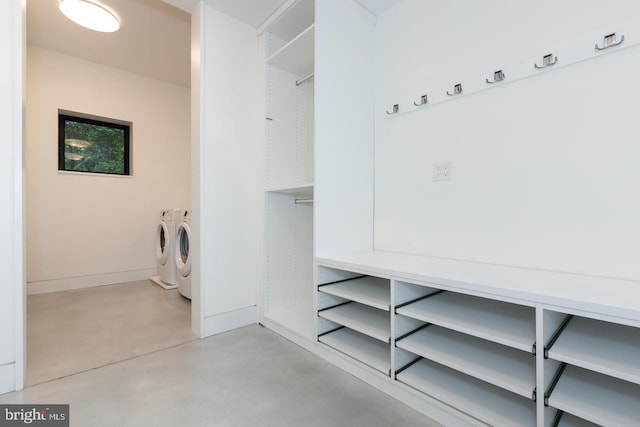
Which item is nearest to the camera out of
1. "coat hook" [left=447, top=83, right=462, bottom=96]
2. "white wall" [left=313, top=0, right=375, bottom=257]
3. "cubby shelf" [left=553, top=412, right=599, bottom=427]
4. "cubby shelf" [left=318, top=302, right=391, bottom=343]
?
"cubby shelf" [left=553, top=412, right=599, bottom=427]

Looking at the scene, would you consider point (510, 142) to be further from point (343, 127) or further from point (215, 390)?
point (215, 390)

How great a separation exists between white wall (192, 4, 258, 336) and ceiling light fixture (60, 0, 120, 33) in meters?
0.97

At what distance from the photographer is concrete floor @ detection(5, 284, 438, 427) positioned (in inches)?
49.9

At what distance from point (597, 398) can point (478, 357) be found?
1.23 ft

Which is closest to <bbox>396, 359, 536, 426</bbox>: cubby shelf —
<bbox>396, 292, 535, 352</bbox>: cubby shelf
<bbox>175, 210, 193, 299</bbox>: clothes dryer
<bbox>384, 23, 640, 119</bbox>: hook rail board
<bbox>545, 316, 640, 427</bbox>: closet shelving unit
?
<bbox>545, 316, 640, 427</bbox>: closet shelving unit

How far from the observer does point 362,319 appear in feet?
5.52

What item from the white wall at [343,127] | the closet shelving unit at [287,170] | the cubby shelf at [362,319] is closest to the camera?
the cubby shelf at [362,319]

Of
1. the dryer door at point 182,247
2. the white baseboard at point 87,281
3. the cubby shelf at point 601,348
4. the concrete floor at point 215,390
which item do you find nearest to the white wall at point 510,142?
the cubby shelf at point 601,348

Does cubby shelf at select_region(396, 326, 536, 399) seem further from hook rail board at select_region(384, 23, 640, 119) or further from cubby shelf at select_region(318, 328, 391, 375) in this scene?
hook rail board at select_region(384, 23, 640, 119)

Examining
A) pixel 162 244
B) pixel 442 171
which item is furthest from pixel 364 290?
pixel 162 244

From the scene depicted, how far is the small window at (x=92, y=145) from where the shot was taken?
335cm

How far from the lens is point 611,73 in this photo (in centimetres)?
124

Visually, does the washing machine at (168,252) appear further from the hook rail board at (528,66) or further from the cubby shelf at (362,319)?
the hook rail board at (528,66)

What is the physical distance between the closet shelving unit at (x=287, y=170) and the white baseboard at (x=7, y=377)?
1.37m
